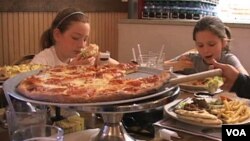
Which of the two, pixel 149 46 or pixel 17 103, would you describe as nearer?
pixel 17 103

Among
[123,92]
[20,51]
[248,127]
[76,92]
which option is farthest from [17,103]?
[20,51]

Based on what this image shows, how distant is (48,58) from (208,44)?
0.98 metres

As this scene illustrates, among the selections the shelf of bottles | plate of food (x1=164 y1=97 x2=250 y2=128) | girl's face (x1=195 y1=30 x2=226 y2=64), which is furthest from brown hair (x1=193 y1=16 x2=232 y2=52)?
plate of food (x1=164 y1=97 x2=250 y2=128)

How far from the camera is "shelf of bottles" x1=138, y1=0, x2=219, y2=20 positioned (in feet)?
9.83

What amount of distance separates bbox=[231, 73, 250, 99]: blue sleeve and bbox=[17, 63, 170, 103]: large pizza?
1.61 feet

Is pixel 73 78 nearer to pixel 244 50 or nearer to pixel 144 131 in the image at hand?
pixel 144 131

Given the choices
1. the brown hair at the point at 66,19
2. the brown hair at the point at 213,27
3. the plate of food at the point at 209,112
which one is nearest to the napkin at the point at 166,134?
the plate of food at the point at 209,112

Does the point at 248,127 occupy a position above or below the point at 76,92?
below

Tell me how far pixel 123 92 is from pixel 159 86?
0.11 meters

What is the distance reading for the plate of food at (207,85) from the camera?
1.40m

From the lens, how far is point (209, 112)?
1042mm

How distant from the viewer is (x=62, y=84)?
3.00 ft

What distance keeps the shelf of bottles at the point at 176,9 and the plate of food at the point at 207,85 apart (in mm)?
1582

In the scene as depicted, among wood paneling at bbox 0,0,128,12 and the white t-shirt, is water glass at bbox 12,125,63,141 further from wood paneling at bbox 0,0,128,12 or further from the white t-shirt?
wood paneling at bbox 0,0,128,12
